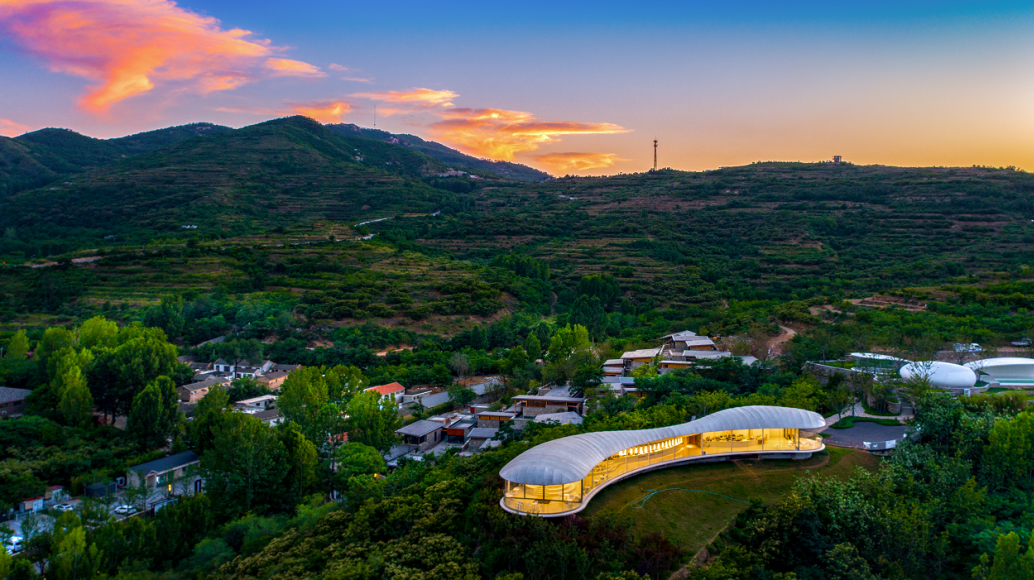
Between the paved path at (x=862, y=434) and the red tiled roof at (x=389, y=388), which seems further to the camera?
the red tiled roof at (x=389, y=388)

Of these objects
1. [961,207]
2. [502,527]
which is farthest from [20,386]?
[961,207]

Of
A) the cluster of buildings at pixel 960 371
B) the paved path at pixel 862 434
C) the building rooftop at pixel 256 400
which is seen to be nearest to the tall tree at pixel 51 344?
the building rooftop at pixel 256 400

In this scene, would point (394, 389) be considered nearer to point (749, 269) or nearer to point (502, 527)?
point (502, 527)

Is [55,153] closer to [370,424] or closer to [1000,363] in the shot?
[370,424]

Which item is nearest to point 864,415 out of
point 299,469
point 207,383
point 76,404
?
point 299,469

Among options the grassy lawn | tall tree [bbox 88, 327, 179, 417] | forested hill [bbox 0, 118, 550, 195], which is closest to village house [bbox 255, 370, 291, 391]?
tall tree [bbox 88, 327, 179, 417]

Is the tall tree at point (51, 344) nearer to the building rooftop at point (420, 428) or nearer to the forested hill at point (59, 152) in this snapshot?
the building rooftop at point (420, 428)
